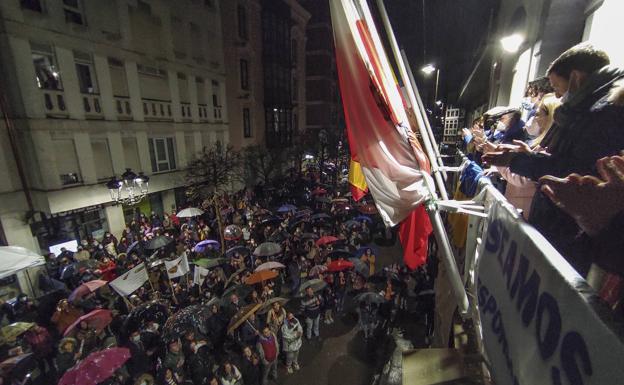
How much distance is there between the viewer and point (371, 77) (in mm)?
3658

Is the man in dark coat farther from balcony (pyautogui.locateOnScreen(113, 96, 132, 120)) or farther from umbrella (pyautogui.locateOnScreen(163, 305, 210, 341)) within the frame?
balcony (pyautogui.locateOnScreen(113, 96, 132, 120))

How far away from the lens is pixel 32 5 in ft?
43.9

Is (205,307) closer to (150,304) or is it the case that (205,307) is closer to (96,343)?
(150,304)

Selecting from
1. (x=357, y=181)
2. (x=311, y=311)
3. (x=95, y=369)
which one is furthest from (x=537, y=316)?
(x=311, y=311)

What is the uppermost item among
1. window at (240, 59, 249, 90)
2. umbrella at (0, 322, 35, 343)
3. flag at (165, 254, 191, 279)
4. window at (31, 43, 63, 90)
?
window at (240, 59, 249, 90)

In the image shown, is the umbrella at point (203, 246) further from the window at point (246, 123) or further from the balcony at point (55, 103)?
the window at point (246, 123)

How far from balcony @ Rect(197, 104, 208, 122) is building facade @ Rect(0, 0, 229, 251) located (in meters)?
0.76

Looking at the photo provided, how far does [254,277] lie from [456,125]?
3565 centimetres

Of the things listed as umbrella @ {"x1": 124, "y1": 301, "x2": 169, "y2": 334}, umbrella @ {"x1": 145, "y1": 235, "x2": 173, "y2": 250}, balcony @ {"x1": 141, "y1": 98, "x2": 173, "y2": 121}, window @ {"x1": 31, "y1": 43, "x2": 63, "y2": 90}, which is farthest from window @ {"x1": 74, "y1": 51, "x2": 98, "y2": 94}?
umbrella @ {"x1": 124, "y1": 301, "x2": 169, "y2": 334}

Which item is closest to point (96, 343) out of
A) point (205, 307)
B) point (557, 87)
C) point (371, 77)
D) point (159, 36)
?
point (205, 307)

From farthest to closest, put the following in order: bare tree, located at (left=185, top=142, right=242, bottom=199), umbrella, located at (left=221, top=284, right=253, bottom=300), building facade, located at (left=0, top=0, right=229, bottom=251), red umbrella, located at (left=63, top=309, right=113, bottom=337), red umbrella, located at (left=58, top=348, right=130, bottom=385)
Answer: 1. bare tree, located at (left=185, top=142, right=242, bottom=199)
2. building facade, located at (left=0, top=0, right=229, bottom=251)
3. umbrella, located at (left=221, top=284, right=253, bottom=300)
4. red umbrella, located at (left=63, top=309, right=113, bottom=337)
5. red umbrella, located at (left=58, top=348, right=130, bottom=385)

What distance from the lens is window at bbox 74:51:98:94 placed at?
15125 millimetres

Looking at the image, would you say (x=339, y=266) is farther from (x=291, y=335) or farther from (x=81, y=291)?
(x=81, y=291)

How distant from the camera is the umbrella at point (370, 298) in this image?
9109 millimetres
